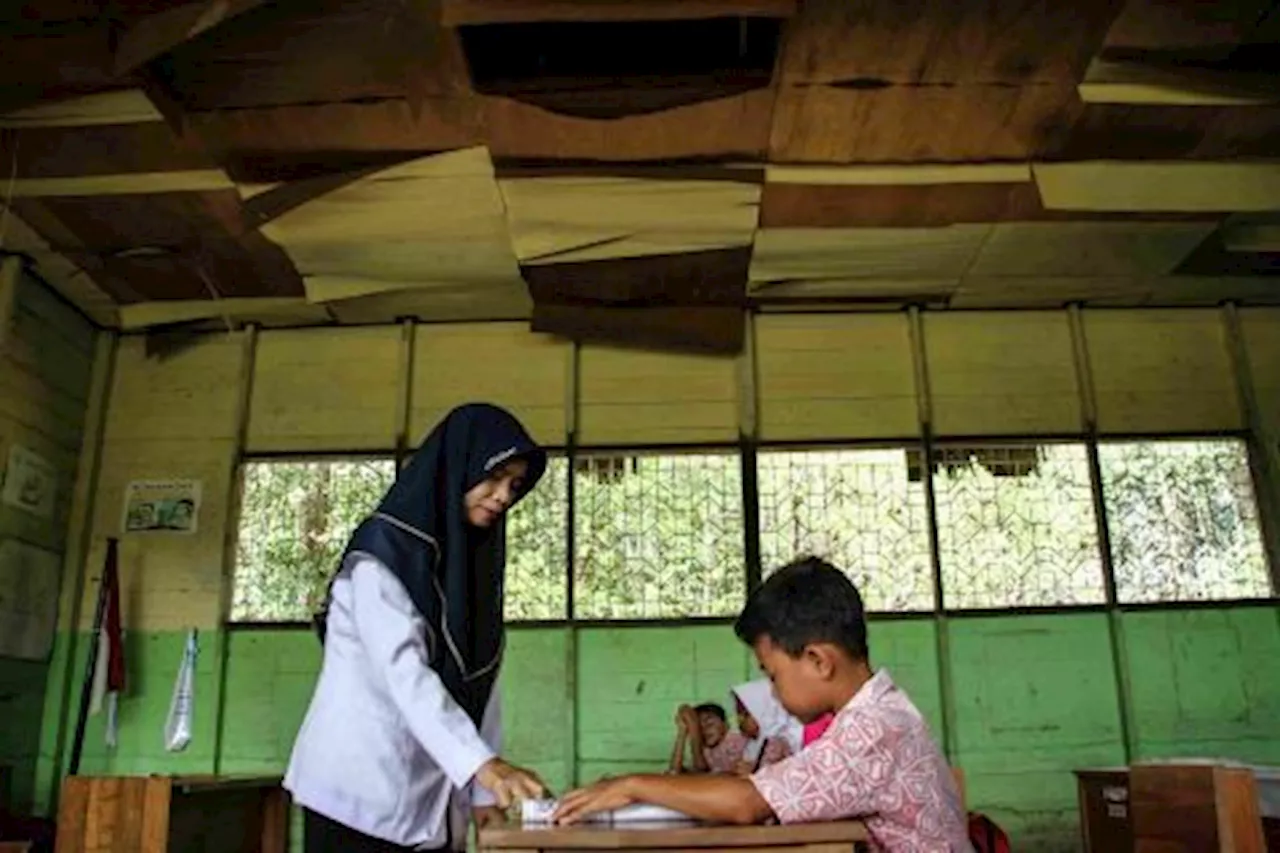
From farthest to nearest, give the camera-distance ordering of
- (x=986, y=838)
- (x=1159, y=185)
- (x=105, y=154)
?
(x=1159, y=185) < (x=105, y=154) < (x=986, y=838)

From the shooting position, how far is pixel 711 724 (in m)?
4.90

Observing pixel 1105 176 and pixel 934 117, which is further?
pixel 1105 176

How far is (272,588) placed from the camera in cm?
548

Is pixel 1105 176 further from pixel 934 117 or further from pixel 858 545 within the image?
pixel 858 545

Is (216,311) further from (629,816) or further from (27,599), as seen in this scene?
(629,816)

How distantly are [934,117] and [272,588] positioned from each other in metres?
3.86

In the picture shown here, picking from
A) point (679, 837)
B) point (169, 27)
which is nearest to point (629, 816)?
point (679, 837)

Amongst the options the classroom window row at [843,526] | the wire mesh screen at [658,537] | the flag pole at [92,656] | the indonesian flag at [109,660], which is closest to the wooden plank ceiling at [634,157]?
the wire mesh screen at [658,537]

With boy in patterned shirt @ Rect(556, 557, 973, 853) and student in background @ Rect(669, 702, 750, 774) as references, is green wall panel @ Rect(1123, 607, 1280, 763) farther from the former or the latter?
boy in patterned shirt @ Rect(556, 557, 973, 853)

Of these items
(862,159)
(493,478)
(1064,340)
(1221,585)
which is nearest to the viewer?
(493,478)

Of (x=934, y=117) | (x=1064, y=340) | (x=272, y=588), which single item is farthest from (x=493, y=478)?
(x=1064, y=340)

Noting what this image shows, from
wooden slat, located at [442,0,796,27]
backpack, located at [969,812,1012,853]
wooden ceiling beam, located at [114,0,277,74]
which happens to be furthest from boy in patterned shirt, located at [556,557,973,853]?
wooden ceiling beam, located at [114,0,277,74]

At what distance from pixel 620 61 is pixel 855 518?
106 inches

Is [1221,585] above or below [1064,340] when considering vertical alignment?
below
